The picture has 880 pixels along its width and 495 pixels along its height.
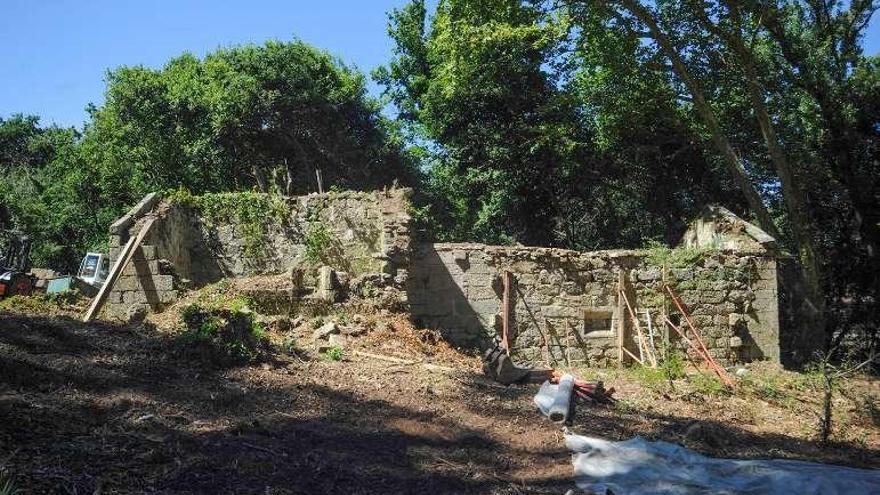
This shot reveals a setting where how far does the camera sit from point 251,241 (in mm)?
12617

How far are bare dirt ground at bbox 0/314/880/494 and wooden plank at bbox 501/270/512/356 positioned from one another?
253 centimetres

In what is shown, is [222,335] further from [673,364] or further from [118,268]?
[673,364]

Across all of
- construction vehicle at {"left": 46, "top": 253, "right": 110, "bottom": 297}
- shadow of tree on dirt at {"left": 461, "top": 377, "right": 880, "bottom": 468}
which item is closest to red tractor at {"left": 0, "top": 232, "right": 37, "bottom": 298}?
construction vehicle at {"left": 46, "top": 253, "right": 110, "bottom": 297}

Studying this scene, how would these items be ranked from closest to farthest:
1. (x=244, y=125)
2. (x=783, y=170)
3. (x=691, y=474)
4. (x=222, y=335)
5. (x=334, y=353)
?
(x=691, y=474) < (x=222, y=335) < (x=334, y=353) < (x=783, y=170) < (x=244, y=125)

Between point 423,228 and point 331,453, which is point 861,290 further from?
point 331,453

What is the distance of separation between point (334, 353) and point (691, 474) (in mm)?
4853

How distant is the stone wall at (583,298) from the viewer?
1143 centimetres

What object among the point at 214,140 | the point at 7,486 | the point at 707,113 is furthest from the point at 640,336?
the point at 214,140

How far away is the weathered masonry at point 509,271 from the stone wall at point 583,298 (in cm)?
2

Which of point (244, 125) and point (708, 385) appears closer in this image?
point (708, 385)

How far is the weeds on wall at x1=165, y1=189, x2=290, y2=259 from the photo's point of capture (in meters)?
12.5

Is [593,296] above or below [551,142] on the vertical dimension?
below

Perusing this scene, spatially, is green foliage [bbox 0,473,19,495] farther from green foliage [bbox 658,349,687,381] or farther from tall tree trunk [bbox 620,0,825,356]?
tall tree trunk [bbox 620,0,825,356]

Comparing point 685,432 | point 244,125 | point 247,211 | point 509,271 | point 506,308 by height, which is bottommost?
point 685,432
